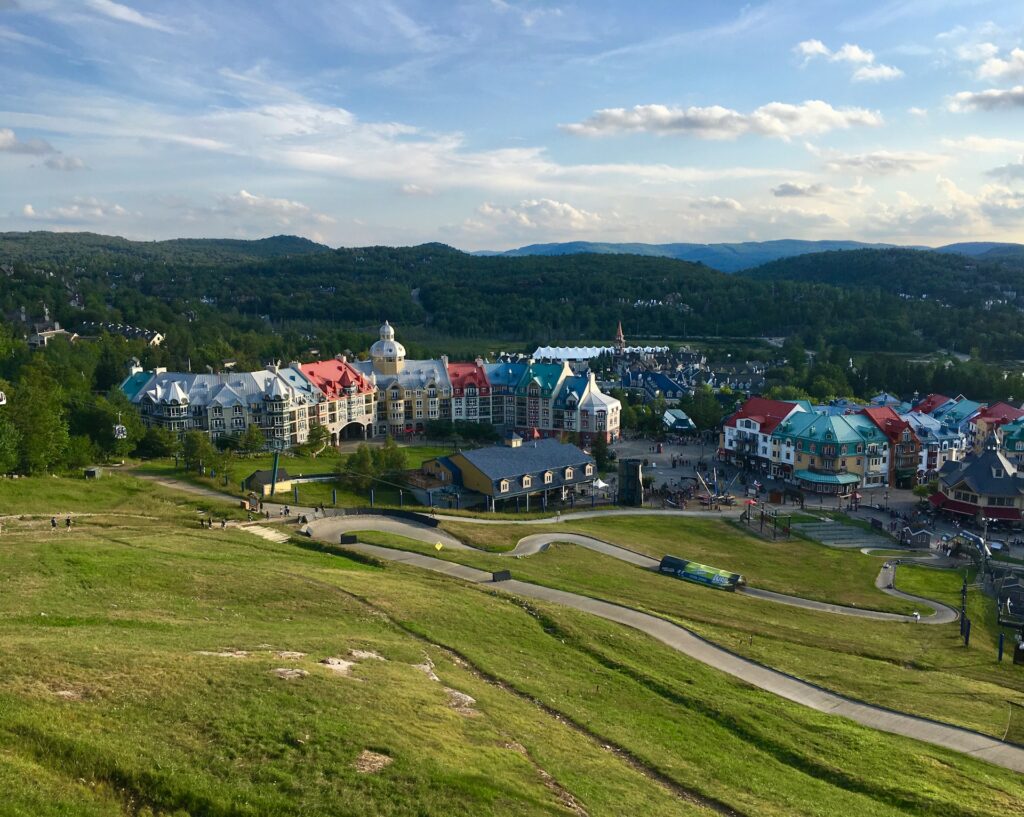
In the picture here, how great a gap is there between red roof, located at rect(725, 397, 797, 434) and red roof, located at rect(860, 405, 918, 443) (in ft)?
25.4

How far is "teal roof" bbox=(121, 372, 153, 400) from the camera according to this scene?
8531 cm

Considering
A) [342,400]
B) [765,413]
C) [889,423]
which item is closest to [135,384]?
[342,400]

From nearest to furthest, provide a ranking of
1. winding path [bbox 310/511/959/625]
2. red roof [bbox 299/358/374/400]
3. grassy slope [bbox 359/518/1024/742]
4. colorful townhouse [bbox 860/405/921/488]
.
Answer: grassy slope [bbox 359/518/1024/742]
winding path [bbox 310/511/959/625]
colorful townhouse [bbox 860/405/921/488]
red roof [bbox 299/358/374/400]

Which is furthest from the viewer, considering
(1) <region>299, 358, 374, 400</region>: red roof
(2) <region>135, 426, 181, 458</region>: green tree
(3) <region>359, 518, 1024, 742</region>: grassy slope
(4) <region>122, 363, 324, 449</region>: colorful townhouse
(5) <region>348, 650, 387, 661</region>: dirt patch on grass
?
(1) <region>299, 358, 374, 400</region>: red roof

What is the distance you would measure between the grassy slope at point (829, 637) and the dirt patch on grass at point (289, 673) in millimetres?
18234

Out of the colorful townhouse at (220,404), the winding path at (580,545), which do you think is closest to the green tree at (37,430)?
the colorful townhouse at (220,404)

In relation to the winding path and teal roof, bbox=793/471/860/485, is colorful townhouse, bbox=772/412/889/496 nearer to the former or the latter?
teal roof, bbox=793/471/860/485

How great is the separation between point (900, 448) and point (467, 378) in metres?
51.9

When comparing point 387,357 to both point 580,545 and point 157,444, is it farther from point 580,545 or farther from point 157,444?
point 580,545

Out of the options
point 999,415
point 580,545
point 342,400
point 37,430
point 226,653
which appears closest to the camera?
point 226,653

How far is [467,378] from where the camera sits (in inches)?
4146

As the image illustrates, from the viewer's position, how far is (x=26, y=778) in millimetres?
14336

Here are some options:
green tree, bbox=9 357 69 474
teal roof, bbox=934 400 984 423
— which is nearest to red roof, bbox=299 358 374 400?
green tree, bbox=9 357 69 474

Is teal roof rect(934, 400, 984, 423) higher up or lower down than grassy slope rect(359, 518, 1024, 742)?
higher up
